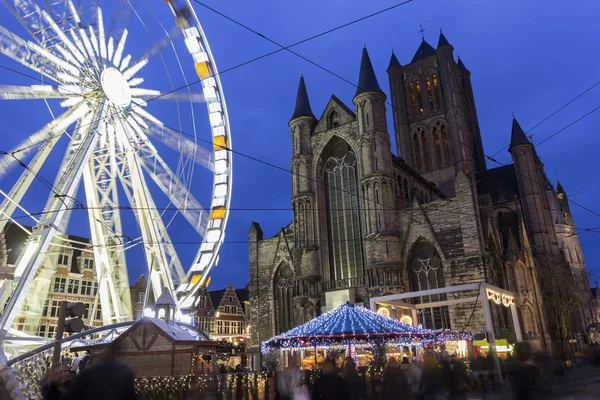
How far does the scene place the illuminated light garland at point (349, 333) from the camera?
15453 millimetres

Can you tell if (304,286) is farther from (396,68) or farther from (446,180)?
(396,68)

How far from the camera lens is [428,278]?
28.0 metres

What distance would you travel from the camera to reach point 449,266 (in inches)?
1067

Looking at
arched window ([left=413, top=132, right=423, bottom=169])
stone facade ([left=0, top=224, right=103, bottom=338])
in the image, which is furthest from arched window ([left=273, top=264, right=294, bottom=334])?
arched window ([left=413, top=132, right=423, bottom=169])

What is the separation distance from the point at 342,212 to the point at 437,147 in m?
21.0

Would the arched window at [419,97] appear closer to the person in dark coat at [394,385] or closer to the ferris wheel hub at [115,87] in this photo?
the ferris wheel hub at [115,87]

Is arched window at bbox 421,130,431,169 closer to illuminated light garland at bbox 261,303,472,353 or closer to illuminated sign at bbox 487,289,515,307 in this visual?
illuminated sign at bbox 487,289,515,307

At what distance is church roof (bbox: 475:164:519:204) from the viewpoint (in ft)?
151

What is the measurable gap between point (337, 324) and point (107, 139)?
10992mm

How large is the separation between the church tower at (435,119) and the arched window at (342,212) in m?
16.4

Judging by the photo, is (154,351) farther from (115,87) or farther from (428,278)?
(428,278)

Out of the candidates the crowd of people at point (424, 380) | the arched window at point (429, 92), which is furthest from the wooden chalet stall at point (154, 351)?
the arched window at point (429, 92)

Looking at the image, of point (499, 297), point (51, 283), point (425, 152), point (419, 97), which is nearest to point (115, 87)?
point (499, 297)

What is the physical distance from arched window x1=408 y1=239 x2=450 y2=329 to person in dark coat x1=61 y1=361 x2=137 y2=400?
976 inches
